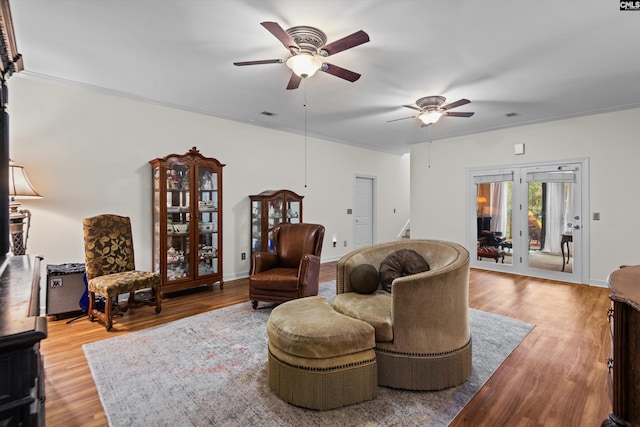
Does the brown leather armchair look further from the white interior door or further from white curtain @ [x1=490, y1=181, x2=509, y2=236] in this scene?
white curtain @ [x1=490, y1=181, x2=509, y2=236]

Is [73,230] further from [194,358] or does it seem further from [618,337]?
[618,337]

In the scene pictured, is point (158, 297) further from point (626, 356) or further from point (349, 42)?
point (626, 356)

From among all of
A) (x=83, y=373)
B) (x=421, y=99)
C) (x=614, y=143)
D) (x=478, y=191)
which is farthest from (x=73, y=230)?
(x=614, y=143)

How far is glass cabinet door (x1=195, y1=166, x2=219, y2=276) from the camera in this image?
432 centimetres

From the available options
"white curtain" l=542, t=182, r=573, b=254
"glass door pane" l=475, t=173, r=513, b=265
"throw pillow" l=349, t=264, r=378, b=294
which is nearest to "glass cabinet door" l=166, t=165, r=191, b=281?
"throw pillow" l=349, t=264, r=378, b=294

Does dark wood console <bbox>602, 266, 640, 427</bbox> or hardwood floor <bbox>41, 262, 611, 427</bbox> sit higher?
dark wood console <bbox>602, 266, 640, 427</bbox>

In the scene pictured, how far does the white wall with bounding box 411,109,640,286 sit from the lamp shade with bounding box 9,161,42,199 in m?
6.29

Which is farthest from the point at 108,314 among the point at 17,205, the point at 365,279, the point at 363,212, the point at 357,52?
the point at 363,212

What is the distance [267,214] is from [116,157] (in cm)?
219

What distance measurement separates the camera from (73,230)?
359cm

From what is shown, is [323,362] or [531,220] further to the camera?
[531,220]

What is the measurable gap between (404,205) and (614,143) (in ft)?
14.7

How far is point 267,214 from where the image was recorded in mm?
5066

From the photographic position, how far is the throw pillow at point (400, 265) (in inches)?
100
